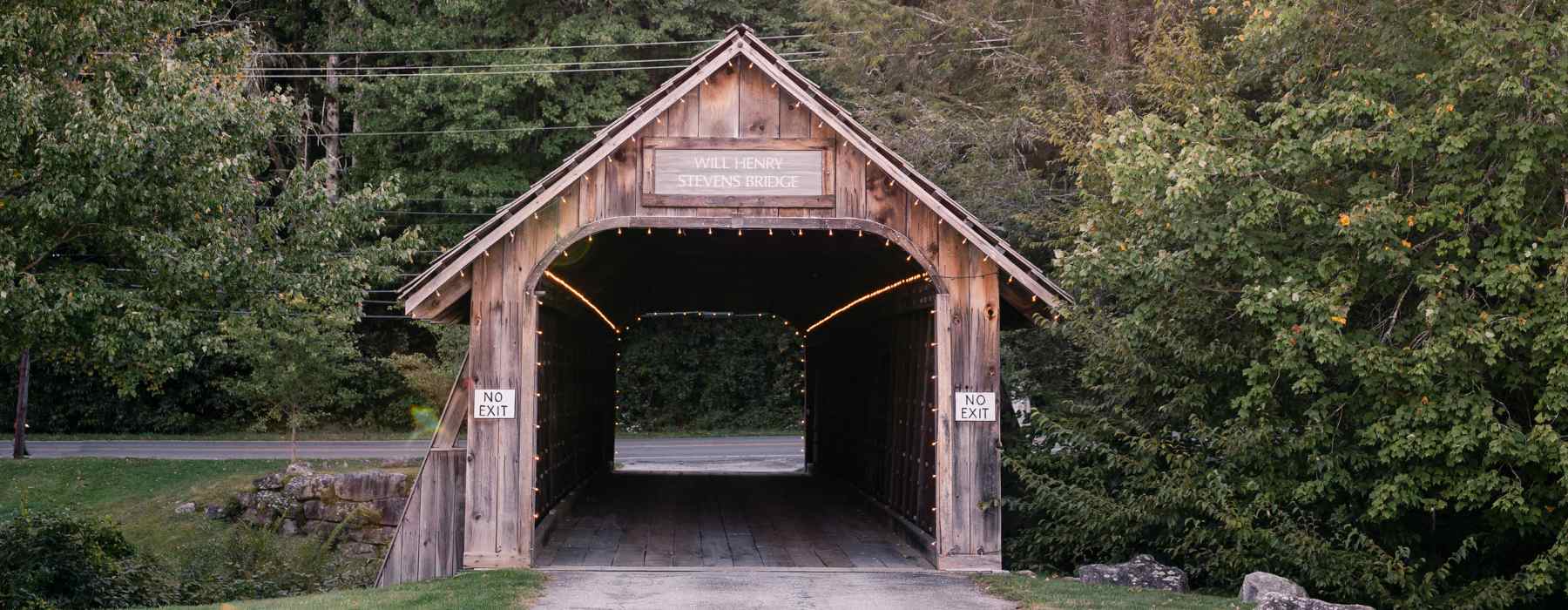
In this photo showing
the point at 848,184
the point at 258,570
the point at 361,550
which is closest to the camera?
the point at 848,184

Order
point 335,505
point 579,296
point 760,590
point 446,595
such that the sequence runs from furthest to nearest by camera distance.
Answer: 1. point 335,505
2. point 579,296
3. point 760,590
4. point 446,595

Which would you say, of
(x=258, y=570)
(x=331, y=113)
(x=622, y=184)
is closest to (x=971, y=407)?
(x=622, y=184)

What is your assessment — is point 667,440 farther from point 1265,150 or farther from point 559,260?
point 1265,150

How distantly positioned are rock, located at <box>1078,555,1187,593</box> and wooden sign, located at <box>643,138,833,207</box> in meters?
3.91

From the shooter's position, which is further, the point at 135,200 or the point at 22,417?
the point at 22,417

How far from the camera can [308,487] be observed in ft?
67.4

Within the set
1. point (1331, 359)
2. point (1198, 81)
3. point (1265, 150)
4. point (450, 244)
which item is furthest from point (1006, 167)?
point (450, 244)

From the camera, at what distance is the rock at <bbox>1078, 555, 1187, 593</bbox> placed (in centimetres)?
1169

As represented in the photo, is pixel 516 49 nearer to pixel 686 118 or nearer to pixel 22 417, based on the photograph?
pixel 22 417

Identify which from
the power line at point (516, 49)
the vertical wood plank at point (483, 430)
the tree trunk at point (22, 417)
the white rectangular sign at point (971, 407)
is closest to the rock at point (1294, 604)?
the white rectangular sign at point (971, 407)

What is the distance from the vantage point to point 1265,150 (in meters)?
12.2

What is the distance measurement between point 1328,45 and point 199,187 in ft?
32.5

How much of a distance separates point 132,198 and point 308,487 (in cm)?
952

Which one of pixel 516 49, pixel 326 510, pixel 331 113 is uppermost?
pixel 516 49
